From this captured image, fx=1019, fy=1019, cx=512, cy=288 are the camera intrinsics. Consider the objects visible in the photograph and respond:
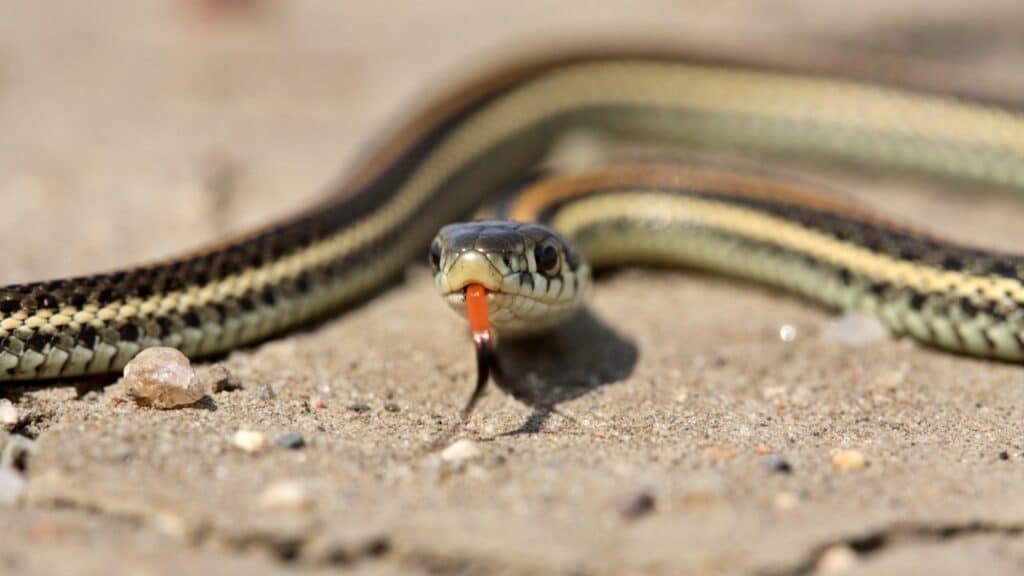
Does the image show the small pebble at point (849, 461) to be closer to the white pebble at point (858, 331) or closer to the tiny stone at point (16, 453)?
the white pebble at point (858, 331)

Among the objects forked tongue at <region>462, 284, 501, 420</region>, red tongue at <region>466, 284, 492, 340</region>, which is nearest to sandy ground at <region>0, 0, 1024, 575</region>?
forked tongue at <region>462, 284, 501, 420</region>

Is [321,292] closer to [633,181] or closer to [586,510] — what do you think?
[633,181]

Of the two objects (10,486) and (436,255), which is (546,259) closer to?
(436,255)

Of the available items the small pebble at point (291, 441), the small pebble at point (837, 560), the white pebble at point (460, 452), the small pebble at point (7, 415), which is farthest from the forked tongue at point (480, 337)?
the small pebble at point (7, 415)

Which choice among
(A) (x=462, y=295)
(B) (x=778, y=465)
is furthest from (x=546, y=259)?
(B) (x=778, y=465)

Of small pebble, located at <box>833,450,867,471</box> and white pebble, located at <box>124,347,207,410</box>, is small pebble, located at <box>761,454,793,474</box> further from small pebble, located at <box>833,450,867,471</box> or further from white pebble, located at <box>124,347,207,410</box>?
white pebble, located at <box>124,347,207,410</box>
